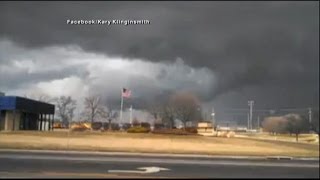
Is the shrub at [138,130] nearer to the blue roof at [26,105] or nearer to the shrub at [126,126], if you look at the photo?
the shrub at [126,126]

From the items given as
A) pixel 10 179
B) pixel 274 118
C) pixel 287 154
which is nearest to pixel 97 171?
pixel 10 179

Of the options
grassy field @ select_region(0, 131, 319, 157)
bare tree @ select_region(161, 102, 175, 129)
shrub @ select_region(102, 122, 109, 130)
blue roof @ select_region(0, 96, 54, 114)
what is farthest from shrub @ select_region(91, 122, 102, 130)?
bare tree @ select_region(161, 102, 175, 129)

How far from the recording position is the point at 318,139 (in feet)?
53.9

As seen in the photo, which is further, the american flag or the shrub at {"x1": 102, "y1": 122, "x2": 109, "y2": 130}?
the shrub at {"x1": 102, "y1": 122, "x2": 109, "y2": 130}

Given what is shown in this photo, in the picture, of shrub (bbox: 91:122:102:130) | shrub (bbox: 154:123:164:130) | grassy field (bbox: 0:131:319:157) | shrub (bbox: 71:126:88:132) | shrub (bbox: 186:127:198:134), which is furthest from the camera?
shrub (bbox: 91:122:102:130)

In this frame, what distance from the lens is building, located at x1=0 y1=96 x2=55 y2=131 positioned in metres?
42.6

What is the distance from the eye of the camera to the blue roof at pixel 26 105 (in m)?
42.7

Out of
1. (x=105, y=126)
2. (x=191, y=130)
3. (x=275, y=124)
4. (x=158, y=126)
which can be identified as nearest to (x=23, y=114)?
(x=105, y=126)

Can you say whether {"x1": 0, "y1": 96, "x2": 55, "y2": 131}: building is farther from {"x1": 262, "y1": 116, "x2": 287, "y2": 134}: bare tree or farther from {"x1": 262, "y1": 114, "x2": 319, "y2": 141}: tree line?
{"x1": 262, "y1": 114, "x2": 319, "y2": 141}: tree line

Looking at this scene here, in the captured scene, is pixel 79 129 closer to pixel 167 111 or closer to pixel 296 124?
pixel 167 111

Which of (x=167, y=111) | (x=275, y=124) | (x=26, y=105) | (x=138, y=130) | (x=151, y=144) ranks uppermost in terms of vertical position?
(x=26, y=105)

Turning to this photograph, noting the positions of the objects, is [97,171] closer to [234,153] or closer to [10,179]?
[10,179]

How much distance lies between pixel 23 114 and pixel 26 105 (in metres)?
3.48

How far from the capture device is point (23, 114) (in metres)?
51.6
